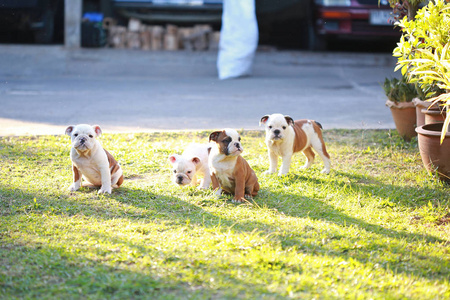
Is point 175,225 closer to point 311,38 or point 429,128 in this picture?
point 429,128

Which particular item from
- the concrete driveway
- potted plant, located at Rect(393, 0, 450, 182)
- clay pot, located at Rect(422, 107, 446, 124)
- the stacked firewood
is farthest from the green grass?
the stacked firewood

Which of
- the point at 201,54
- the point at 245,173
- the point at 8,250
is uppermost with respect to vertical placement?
the point at 201,54

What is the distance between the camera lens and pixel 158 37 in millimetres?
14172

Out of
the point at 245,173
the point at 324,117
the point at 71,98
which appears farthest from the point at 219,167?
the point at 71,98

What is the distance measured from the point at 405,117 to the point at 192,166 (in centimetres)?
322

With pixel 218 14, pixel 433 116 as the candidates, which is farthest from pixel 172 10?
pixel 433 116

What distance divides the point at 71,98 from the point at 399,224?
714 centimetres

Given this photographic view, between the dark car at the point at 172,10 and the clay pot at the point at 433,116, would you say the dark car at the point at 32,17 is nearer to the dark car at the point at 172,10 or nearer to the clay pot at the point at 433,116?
the dark car at the point at 172,10

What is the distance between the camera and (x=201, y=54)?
44.9 ft

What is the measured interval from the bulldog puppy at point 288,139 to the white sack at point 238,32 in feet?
21.5

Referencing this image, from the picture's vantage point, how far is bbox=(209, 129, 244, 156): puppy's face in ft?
15.5

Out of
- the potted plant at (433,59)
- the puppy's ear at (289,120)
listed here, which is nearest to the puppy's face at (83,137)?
the puppy's ear at (289,120)

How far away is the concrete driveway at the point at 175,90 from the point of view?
8391 millimetres

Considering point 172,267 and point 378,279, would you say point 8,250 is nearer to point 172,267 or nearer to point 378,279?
point 172,267
